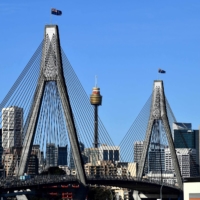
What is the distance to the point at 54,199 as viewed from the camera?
447 feet

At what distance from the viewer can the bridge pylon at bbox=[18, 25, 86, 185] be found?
83812mm

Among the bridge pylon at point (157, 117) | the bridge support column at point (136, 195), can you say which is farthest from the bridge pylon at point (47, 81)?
the bridge support column at point (136, 195)

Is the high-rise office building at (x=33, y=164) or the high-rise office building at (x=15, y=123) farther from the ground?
the high-rise office building at (x=33, y=164)

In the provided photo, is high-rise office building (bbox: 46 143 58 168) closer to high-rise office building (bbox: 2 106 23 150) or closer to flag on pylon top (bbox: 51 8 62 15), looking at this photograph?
high-rise office building (bbox: 2 106 23 150)

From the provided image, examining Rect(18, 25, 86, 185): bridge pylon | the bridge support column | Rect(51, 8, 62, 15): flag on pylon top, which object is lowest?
the bridge support column

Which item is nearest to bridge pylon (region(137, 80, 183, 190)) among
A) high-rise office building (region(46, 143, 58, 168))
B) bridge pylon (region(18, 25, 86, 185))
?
high-rise office building (region(46, 143, 58, 168))

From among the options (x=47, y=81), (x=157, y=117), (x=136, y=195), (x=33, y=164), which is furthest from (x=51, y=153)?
(x=47, y=81)

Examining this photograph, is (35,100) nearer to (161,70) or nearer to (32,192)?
(32,192)

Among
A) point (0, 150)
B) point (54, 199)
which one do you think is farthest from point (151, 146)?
point (0, 150)

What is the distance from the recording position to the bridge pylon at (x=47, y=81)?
83812 millimetres

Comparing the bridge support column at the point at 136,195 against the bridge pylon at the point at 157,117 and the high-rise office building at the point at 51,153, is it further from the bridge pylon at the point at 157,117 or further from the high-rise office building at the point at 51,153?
the high-rise office building at the point at 51,153

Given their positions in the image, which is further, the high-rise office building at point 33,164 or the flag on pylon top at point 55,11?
the high-rise office building at point 33,164

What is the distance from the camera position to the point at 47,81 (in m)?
85.8

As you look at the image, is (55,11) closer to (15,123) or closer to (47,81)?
(47,81)
